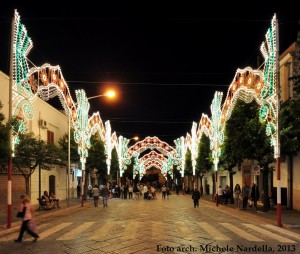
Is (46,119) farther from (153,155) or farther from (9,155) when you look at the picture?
(153,155)

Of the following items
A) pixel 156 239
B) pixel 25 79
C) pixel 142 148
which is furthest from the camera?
pixel 142 148

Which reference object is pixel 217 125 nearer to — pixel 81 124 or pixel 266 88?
pixel 81 124

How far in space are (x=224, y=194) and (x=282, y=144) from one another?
13.9 meters

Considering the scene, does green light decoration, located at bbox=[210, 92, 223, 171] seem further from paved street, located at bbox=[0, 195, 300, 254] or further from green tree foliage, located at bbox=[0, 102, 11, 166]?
green tree foliage, located at bbox=[0, 102, 11, 166]

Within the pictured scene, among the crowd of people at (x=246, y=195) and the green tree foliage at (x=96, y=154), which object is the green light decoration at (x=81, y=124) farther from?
the crowd of people at (x=246, y=195)

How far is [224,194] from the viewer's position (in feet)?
136

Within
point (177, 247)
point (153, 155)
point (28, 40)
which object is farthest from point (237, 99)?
point (153, 155)

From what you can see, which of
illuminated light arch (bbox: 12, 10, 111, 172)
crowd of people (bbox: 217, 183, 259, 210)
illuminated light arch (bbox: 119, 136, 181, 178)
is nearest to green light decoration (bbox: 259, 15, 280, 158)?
crowd of people (bbox: 217, 183, 259, 210)

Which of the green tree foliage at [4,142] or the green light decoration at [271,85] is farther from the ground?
the green light decoration at [271,85]

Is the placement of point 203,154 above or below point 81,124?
below

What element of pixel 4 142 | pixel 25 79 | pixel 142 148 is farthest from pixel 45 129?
pixel 142 148

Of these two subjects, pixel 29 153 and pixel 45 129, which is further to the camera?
pixel 45 129

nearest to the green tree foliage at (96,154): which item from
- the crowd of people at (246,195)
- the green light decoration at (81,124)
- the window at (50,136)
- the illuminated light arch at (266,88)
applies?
the window at (50,136)

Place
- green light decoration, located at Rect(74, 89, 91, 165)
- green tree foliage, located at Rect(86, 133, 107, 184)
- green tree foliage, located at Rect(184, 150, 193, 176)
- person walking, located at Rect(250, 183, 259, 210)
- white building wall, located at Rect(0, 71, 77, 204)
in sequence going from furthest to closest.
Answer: green tree foliage, located at Rect(184, 150, 193, 176), green tree foliage, located at Rect(86, 133, 107, 184), green light decoration, located at Rect(74, 89, 91, 165), white building wall, located at Rect(0, 71, 77, 204), person walking, located at Rect(250, 183, 259, 210)
